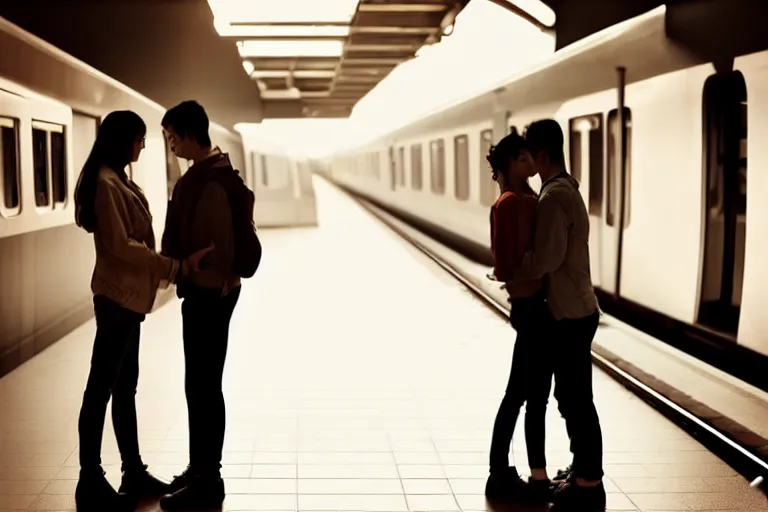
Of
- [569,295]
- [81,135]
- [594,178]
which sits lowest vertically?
[569,295]

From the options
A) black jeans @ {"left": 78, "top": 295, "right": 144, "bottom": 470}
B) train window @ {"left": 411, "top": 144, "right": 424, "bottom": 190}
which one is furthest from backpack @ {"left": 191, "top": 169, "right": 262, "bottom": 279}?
train window @ {"left": 411, "top": 144, "right": 424, "bottom": 190}

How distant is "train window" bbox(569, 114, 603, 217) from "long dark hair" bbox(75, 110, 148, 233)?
523 centimetres

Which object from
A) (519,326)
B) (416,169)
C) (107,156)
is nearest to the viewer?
(107,156)

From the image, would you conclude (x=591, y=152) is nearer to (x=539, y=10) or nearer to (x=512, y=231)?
(x=539, y=10)

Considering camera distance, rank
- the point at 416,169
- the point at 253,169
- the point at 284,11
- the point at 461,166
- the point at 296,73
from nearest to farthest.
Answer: the point at 284,11 → the point at 461,166 → the point at 253,169 → the point at 416,169 → the point at 296,73

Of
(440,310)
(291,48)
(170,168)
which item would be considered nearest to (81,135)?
(440,310)

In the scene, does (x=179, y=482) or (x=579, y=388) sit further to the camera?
(x=179, y=482)

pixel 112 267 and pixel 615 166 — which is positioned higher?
pixel 615 166

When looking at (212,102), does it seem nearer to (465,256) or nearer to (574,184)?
(465,256)

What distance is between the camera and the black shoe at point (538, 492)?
3471 mm

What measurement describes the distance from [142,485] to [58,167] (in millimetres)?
3784

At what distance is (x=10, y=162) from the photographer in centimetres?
546

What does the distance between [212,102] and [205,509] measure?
18.4m

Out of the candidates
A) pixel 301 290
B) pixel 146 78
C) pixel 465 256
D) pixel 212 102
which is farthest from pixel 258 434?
pixel 212 102
